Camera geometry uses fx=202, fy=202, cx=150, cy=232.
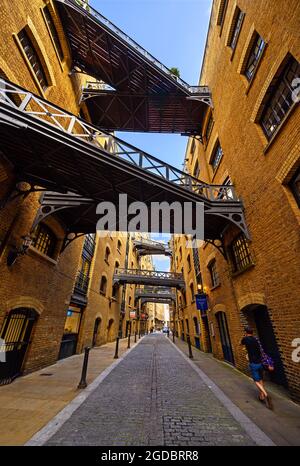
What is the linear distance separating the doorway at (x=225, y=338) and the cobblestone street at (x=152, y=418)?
10.7 feet

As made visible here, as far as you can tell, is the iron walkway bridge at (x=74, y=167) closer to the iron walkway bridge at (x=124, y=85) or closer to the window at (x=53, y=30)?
the window at (x=53, y=30)

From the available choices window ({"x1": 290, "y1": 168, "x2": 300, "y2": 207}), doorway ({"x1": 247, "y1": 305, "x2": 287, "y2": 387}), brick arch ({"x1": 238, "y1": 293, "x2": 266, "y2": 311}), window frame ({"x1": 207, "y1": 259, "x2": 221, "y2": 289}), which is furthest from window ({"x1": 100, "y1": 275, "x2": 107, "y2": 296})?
window ({"x1": 290, "y1": 168, "x2": 300, "y2": 207})

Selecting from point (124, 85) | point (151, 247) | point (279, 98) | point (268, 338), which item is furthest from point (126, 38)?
point (151, 247)

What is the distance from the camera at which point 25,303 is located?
21.2ft

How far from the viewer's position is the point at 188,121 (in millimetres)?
13039

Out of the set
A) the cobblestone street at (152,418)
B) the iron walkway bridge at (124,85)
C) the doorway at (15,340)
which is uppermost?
the iron walkway bridge at (124,85)

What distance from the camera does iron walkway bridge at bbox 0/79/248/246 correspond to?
477 centimetres

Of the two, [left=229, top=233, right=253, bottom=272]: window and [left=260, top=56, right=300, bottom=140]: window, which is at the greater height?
[left=260, top=56, right=300, bottom=140]: window

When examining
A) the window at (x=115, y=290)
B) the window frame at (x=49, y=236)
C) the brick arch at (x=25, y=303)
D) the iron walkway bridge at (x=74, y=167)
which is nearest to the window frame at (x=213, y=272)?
the iron walkway bridge at (x=74, y=167)

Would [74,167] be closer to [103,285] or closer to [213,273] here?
[213,273]

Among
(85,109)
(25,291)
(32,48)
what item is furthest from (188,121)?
(25,291)

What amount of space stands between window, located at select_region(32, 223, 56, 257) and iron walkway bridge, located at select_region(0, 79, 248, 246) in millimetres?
816

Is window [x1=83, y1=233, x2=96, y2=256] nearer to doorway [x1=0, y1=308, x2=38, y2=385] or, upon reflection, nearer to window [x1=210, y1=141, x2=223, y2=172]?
doorway [x1=0, y1=308, x2=38, y2=385]

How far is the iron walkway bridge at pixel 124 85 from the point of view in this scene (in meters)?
8.77
